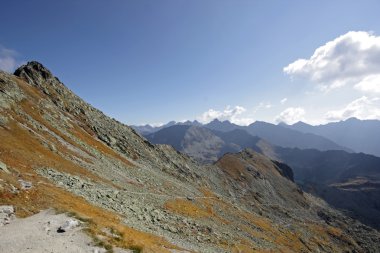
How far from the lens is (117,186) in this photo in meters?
62.5

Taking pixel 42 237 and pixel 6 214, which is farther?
pixel 6 214

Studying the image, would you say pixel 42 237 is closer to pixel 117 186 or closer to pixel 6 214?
pixel 6 214

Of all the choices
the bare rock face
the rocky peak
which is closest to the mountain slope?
the rocky peak

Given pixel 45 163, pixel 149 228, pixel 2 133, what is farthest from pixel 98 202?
pixel 2 133

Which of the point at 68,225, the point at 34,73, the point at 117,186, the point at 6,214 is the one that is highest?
the point at 34,73

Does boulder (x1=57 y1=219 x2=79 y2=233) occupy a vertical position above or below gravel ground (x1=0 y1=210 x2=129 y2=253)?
above

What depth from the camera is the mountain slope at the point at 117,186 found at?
36.2 metres

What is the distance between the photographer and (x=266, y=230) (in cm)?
9988

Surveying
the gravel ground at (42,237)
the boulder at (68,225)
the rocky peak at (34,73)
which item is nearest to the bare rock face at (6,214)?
the gravel ground at (42,237)

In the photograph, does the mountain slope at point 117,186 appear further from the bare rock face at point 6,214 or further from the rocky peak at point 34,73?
the bare rock face at point 6,214

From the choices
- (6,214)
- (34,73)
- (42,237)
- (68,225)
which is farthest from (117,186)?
(34,73)

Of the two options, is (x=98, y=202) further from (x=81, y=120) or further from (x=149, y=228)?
(x=81, y=120)

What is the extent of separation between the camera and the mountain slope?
1427 inches

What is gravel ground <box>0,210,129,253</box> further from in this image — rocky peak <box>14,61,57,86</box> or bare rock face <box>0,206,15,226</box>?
rocky peak <box>14,61,57,86</box>
